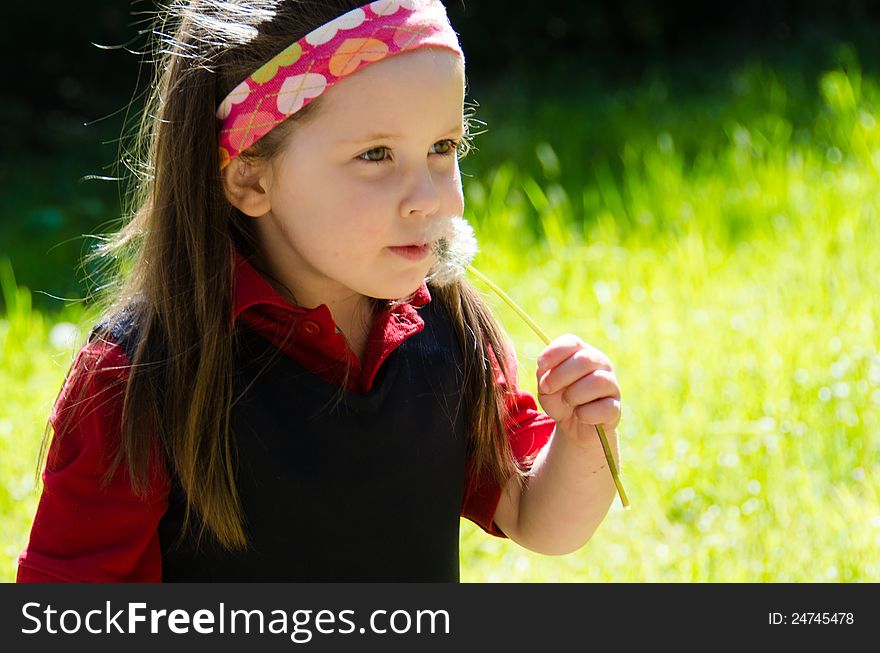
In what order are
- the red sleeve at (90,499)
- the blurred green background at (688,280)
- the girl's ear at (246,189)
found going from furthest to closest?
the blurred green background at (688,280), the girl's ear at (246,189), the red sleeve at (90,499)

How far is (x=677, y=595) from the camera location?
2115 millimetres

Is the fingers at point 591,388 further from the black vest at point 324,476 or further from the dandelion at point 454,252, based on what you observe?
the black vest at point 324,476

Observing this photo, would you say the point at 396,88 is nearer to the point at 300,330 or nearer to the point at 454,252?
the point at 454,252

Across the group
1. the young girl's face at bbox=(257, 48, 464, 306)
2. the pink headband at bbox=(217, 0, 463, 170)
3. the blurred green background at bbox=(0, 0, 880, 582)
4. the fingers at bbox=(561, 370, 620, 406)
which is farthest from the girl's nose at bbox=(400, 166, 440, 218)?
the blurred green background at bbox=(0, 0, 880, 582)

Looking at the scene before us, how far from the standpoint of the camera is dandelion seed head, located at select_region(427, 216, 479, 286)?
5.40ft

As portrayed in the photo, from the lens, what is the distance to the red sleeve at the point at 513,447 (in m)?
1.92

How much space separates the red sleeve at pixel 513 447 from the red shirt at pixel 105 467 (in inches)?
11.5

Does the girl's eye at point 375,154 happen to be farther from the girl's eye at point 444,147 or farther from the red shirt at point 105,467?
the red shirt at point 105,467

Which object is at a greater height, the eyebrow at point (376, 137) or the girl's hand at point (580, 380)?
the eyebrow at point (376, 137)

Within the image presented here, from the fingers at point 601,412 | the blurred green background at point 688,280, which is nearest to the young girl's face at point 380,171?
the fingers at point 601,412

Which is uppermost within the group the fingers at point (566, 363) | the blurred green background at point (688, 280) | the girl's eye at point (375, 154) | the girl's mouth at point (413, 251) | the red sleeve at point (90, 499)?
the blurred green background at point (688, 280)

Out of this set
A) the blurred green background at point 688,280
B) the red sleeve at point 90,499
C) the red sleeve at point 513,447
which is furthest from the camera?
the blurred green background at point 688,280

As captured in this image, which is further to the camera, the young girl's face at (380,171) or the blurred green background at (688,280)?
the blurred green background at (688,280)

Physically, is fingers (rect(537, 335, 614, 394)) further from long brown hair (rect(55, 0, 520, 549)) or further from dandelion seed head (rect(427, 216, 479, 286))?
long brown hair (rect(55, 0, 520, 549))
